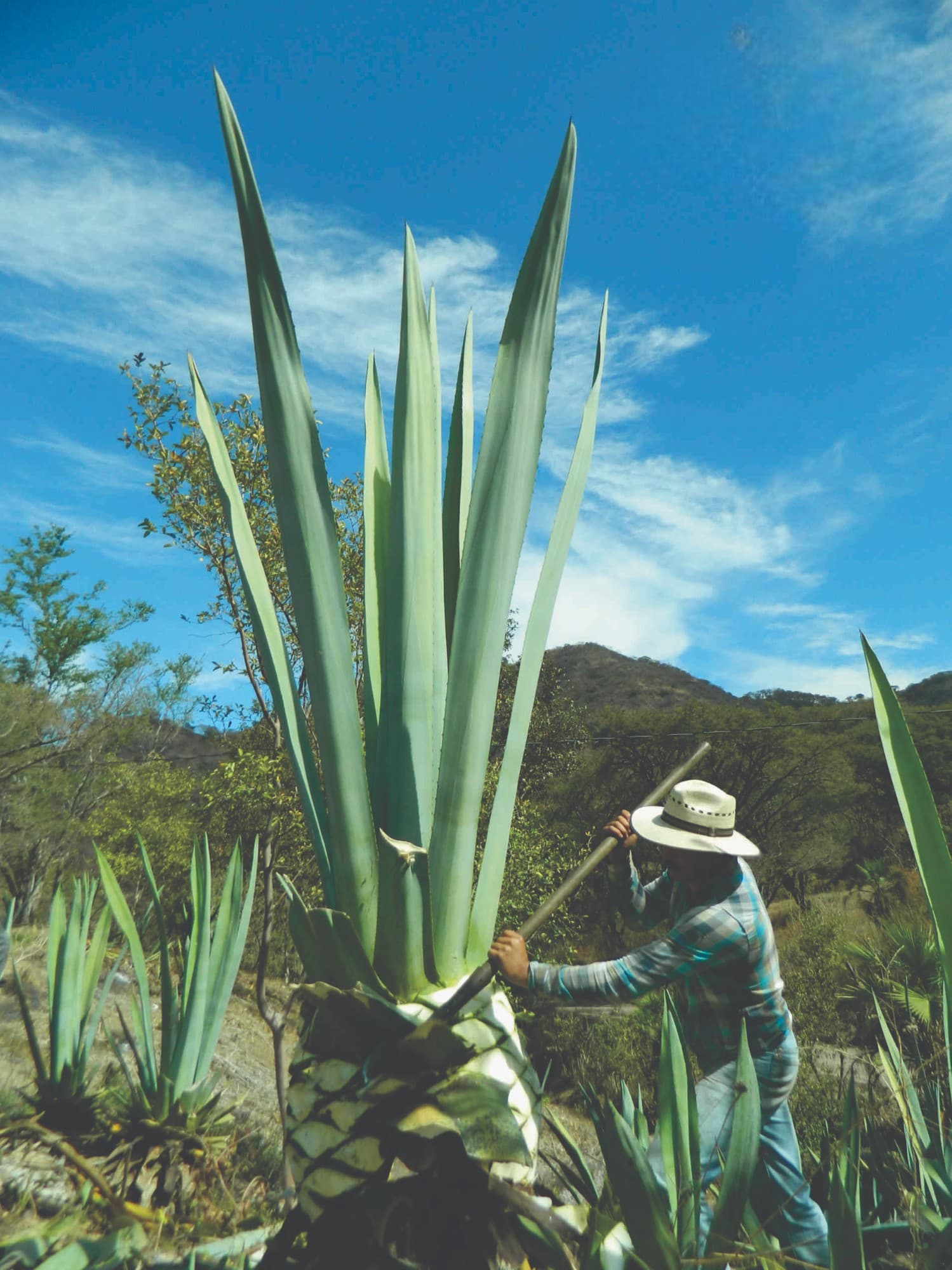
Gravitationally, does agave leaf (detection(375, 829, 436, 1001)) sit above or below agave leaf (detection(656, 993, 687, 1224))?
above

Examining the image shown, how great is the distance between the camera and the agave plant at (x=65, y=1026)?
4043 mm

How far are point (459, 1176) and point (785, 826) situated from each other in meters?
21.1

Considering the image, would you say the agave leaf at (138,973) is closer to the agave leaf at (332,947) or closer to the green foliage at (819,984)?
the agave leaf at (332,947)

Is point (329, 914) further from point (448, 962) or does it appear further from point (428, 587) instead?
point (428, 587)

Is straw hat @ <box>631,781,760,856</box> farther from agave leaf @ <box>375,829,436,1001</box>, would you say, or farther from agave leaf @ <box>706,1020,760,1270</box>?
agave leaf @ <box>375,829,436,1001</box>

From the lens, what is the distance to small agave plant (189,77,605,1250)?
0.94 m

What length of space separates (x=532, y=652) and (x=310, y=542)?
39 cm

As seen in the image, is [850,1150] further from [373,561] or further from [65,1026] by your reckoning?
[65,1026]

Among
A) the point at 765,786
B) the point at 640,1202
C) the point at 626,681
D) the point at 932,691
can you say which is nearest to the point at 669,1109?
the point at 640,1202

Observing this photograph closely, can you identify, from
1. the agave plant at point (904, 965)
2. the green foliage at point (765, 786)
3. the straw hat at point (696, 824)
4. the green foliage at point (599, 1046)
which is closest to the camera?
the straw hat at point (696, 824)

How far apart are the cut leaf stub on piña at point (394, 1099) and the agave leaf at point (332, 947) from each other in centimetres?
4

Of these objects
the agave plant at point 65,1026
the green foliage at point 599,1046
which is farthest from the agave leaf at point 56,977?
the green foliage at point 599,1046

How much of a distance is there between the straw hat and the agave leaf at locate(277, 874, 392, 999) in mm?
1656

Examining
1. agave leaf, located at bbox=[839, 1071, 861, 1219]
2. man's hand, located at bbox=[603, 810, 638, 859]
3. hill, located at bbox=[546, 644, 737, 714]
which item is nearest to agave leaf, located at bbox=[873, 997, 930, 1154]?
agave leaf, located at bbox=[839, 1071, 861, 1219]
